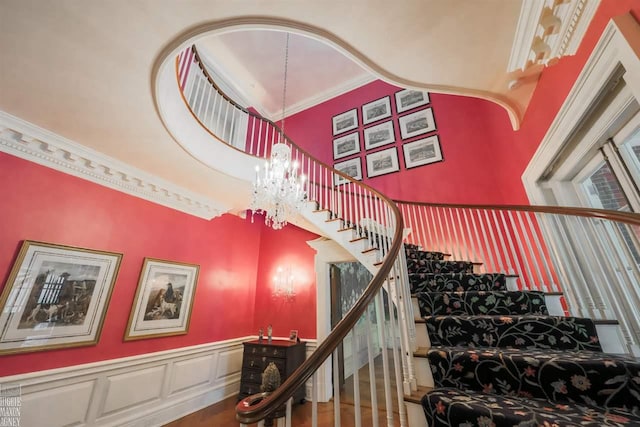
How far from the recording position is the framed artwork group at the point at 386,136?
14.7 ft

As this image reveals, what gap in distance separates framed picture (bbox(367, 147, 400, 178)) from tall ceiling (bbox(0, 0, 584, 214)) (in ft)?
7.85

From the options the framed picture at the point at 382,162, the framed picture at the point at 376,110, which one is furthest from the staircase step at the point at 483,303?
the framed picture at the point at 376,110

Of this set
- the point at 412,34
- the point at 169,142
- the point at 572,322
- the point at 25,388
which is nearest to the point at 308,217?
the point at 169,142

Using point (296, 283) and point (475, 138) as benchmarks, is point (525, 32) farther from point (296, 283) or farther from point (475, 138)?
point (296, 283)

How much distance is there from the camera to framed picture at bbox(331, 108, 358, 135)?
5480 mm

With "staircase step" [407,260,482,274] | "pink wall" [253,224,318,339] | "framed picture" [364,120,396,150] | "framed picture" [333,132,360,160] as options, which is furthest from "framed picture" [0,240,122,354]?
"framed picture" [364,120,396,150]

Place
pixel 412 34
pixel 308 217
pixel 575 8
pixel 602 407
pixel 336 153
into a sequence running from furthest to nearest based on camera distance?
pixel 336 153 < pixel 308 217 < pixel 412 34 < pixel 575 8 < pixel 602 407

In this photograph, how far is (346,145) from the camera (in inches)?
213

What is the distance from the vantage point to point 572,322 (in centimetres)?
147

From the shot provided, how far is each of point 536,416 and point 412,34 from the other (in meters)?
2.27

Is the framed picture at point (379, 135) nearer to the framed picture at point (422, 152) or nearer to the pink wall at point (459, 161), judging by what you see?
the pink wall at point (459, 161)

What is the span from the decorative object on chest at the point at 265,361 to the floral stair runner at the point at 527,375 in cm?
267

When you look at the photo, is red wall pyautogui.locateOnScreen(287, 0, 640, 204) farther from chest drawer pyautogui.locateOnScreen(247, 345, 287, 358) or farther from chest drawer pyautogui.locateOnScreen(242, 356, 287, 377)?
chest drawer pyautogui.locateOnScreen(242, 356, 287, 377)

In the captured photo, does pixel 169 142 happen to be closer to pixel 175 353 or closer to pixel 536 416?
pixel 175 353
